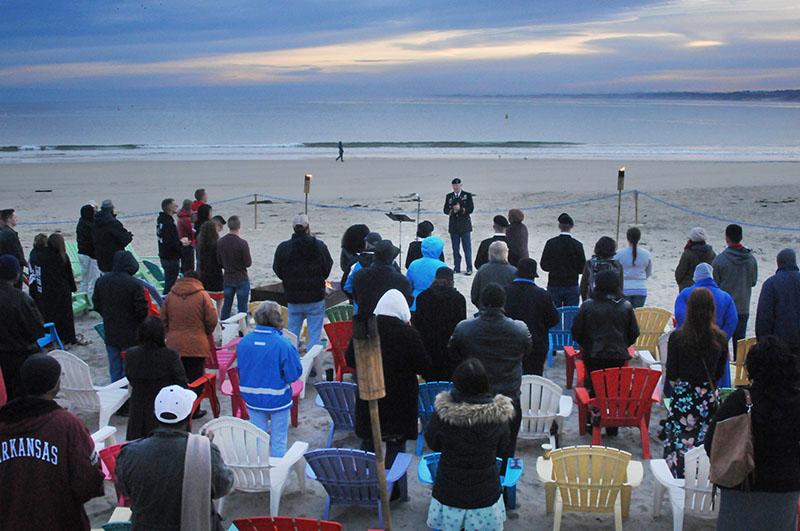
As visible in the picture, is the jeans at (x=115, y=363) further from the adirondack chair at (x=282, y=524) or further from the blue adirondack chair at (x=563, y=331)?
the blue adirondack chair at (x=563, y=331)

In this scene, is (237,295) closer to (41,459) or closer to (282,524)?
(282,524)

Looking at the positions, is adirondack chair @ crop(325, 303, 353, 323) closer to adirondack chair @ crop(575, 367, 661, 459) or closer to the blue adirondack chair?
the blue adirondack chair

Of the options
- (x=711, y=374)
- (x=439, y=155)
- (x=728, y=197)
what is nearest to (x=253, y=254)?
(x=711, y=374)

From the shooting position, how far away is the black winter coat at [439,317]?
686 centimetres

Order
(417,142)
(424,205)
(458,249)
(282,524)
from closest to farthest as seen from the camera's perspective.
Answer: (282,524)
(458,249)
(424,205)
(417,142)

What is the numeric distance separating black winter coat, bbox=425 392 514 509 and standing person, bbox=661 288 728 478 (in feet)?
5.68

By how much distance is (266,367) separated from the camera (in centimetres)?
607

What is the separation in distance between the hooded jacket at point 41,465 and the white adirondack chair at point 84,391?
3.15 m

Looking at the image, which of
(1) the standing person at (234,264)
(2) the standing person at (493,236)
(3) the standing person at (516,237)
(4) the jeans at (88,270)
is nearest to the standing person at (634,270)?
(2) the standing person at (493,236)

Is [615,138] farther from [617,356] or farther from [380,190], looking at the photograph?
[617,356]

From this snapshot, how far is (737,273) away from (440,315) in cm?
355

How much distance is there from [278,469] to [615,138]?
233 feet

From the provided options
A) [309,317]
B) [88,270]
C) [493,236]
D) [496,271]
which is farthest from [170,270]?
[496,271]

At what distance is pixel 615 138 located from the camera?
72.4m
